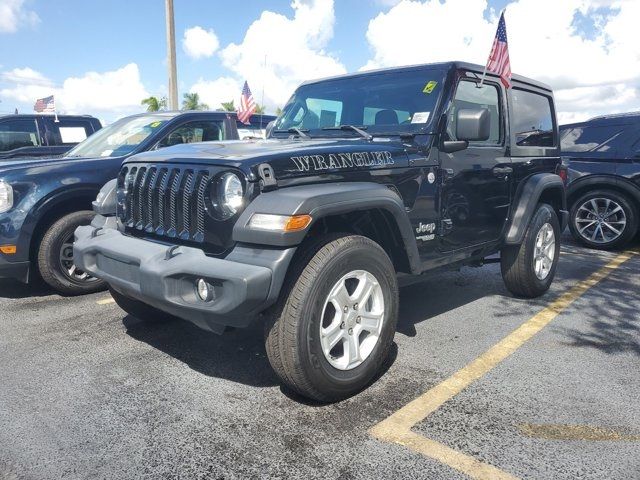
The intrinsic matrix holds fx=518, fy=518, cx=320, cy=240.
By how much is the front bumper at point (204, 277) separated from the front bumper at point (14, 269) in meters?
2.05

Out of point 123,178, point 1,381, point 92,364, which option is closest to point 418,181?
point 123,178

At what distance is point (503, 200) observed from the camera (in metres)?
4.24

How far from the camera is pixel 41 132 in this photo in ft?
25.3

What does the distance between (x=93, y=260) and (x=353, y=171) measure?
5.51 feet

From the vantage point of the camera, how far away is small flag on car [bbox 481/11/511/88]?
157 inches

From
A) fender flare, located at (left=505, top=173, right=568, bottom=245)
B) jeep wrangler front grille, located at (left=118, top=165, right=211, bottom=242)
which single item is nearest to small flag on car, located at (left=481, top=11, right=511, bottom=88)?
fender flare, located at (left=505, top=173, right=568, bottom=245)

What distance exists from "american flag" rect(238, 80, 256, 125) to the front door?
358 cm

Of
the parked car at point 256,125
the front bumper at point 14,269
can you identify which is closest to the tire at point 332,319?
the front bumper at point 14,269

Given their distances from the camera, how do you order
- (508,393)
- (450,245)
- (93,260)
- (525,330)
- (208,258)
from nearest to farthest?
(208,258)
(508,393)
(93,260)
(450,245)
(525,330)

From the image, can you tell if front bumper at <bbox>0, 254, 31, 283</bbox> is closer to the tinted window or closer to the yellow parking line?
the yellow parking line

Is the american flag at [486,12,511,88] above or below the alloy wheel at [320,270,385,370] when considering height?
above

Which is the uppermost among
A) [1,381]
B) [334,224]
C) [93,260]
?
[334,224]

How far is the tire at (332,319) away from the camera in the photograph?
8.35 ft

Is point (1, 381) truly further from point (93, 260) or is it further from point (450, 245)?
point (450, 245)
